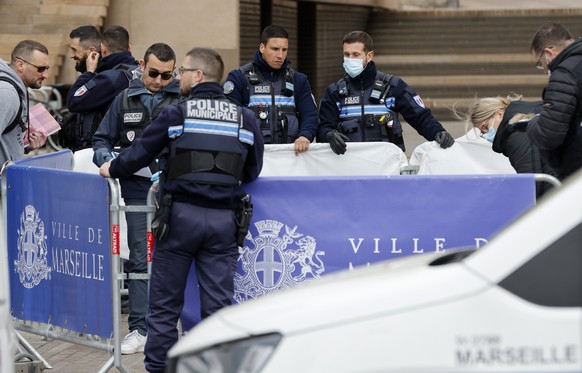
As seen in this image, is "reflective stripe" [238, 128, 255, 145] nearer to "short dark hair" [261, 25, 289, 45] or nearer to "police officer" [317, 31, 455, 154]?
"police officer" [317, 31, 455, 154]

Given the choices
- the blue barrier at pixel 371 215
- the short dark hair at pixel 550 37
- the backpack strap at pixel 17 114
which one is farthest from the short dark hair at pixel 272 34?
the blue barrier at pixel 371 215

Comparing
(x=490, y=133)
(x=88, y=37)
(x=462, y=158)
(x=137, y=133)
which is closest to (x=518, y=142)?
(x=490, y=133)

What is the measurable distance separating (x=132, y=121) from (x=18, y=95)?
2.50 feet

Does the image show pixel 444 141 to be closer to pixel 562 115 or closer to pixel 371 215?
pixel 562 115

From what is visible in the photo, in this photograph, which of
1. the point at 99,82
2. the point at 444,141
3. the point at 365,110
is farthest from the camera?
the point at 99,82

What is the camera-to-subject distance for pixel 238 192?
6.58m

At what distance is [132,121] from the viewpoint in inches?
320

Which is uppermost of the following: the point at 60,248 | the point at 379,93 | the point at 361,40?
the point at 361,40

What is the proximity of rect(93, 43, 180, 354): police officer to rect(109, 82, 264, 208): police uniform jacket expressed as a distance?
110 cm

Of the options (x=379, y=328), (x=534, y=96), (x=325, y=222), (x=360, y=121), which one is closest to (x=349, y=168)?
(x=360, y=121)

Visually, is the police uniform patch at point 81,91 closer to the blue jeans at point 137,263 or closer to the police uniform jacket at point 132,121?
the police uniform jacket at point 132,121

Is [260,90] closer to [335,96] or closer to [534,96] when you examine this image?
[335,96]

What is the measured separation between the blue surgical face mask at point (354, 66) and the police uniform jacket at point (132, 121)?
1417 mm

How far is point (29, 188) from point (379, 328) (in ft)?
13.2
